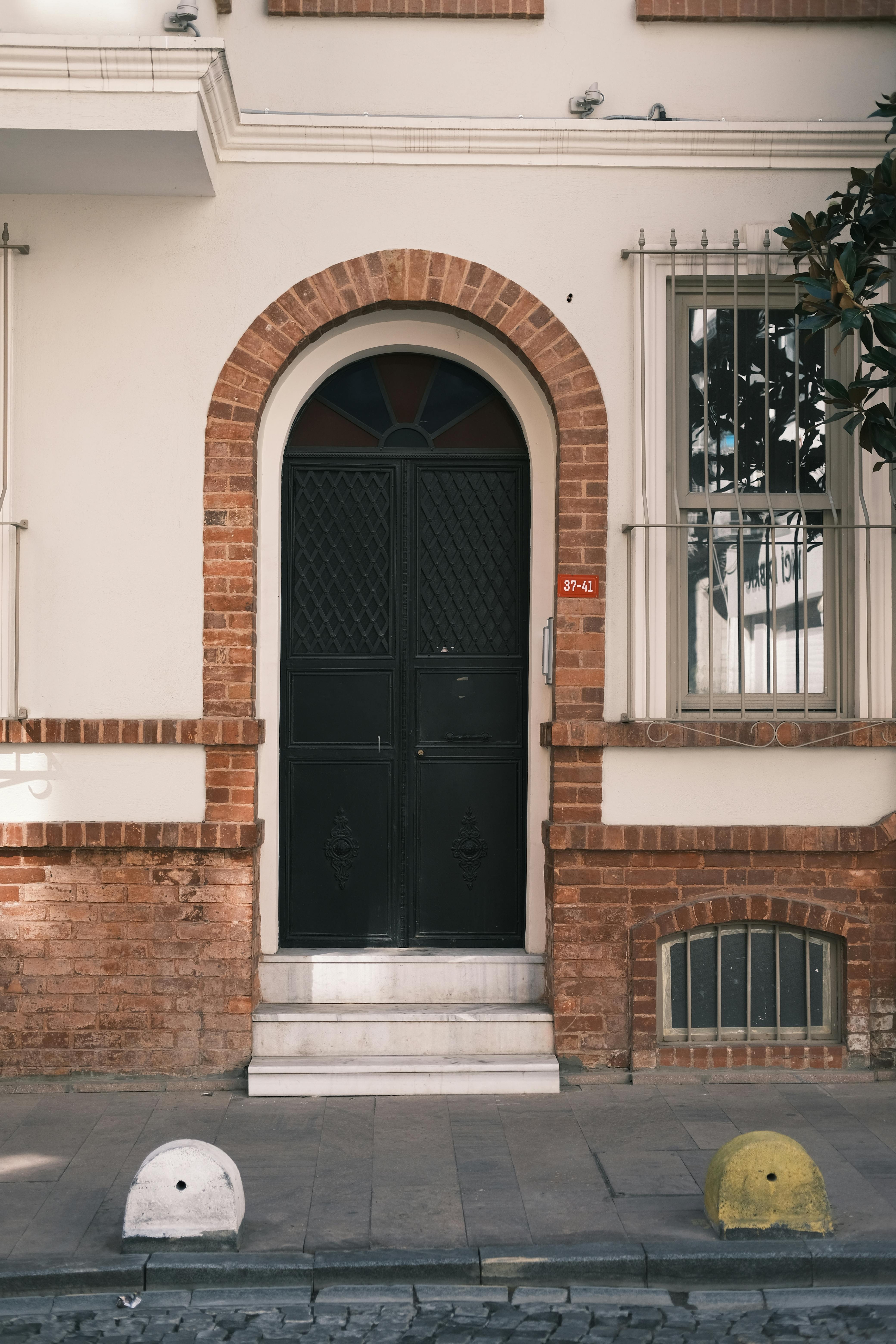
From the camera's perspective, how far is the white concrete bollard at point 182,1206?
423 cm

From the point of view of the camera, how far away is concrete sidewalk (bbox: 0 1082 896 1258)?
→ 443cm

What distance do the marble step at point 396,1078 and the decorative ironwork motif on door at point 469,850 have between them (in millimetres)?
1035

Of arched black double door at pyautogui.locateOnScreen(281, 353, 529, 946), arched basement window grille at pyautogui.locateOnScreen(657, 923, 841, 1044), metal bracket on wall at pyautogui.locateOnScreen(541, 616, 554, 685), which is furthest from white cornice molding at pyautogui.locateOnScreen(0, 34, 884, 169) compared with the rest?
arched basement window grille at pyautogui.locateOnScreen(657, 923, 841, 1044)

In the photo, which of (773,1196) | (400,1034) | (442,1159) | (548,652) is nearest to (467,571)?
(548,652)

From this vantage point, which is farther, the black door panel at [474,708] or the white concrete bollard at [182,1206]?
the black door panel at [474,708]

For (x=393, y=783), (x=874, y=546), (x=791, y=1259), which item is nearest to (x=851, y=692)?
(x=874, y=546)

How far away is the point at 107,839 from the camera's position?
603 centimetres

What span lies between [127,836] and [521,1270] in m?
2.87

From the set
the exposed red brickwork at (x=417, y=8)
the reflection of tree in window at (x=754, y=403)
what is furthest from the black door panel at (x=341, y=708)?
the exposed red brickwork at (x=417, y=8)

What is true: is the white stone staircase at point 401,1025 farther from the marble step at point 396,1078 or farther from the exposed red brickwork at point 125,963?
the exposed red brickwork at point 125,963

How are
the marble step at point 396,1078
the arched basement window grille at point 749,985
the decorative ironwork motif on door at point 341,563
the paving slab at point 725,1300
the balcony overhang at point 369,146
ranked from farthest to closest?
1. the decorative ironwork motif on door at point 341,563
2. the arched basement window grille at point 749,985
3. the marble step at point 396,1078
4. the balcony overhang at point 369,146
5. the paving slab at point 725,1300

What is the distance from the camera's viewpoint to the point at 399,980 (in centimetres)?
636

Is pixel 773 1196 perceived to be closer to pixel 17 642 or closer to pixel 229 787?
pixel 229 787

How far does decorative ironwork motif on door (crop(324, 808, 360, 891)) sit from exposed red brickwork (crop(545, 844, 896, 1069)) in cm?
113
